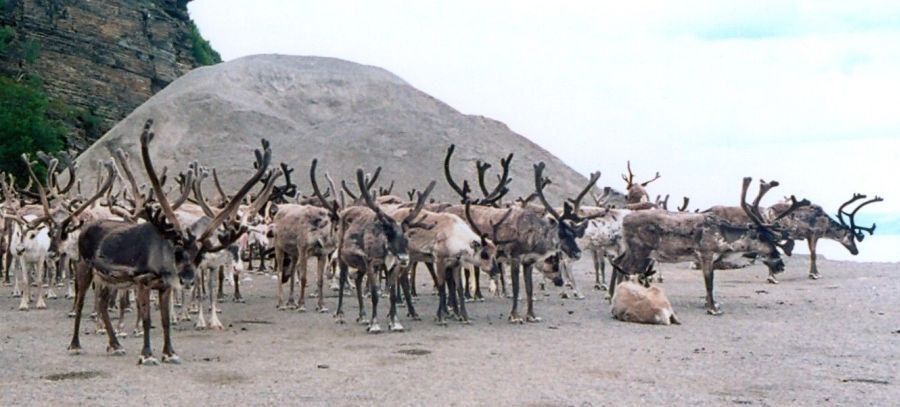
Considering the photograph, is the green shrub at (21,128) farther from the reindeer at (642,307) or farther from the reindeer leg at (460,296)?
the reindeer at (642,307)

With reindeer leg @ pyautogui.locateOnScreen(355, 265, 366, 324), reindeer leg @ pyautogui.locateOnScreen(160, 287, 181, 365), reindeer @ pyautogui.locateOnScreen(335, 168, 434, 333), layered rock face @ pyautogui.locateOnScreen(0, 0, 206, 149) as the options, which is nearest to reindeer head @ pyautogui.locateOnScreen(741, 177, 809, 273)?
reindeer @ pyautogui.locateOnScreen(335, 168, 434, 333)

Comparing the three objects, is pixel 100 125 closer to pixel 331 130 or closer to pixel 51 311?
pixel 331 130

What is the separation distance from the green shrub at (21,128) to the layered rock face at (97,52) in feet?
14.5

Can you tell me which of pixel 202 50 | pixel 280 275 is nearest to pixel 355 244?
pixel 280 275

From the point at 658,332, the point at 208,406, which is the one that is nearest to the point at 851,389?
the point at 658,332

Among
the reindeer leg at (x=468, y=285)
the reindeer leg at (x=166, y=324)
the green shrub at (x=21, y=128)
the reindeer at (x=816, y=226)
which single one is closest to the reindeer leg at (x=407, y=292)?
the reindeer leg at (x=468, y=285)

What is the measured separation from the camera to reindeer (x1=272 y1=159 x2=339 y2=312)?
15.8 meters

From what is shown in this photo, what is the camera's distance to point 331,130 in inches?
2202

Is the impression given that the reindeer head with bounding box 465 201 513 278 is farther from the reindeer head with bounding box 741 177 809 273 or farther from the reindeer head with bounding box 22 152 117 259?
the reindeer head with bounding box 22 152 117 259

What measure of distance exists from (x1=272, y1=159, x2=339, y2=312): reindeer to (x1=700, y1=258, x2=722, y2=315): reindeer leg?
615cm

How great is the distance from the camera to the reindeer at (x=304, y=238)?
51.8 feet

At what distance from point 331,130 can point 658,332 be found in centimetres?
4469

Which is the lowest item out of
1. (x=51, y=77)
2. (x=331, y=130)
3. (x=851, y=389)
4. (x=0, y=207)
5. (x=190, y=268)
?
(x=851, y=389)

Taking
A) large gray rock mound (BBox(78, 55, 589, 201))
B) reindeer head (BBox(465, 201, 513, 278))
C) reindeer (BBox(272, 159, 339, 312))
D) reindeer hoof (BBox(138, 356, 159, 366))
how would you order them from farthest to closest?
1. large gray rock mound (BBox(78, 55, 589, 201))
2. reindeer (BBox(272, 159, 339, 312))
3. reindeer head (BBox(465, 201, 513, 278))
4. reindeer hoof (BBox(138, 356, 159, 366))
